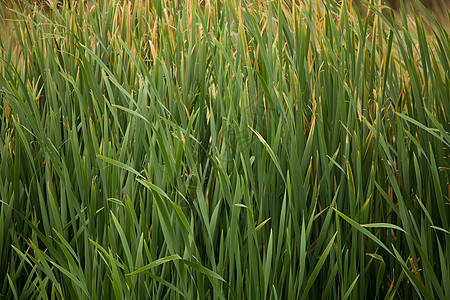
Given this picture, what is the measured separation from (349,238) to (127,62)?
80 centimetres

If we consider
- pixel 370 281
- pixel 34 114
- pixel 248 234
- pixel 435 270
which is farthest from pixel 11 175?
pixel 435 270

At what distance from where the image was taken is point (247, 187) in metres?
1.00

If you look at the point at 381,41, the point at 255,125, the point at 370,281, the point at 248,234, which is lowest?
the point at 370,281

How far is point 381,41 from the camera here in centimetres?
134

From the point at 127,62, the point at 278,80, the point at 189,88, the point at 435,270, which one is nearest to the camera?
the point at 435,270

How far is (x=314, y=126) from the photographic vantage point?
3.66 ft

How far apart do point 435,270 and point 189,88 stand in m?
0.72

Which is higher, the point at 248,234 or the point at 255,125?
the point at 255,125

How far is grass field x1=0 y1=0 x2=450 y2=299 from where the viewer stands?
1.00 metres

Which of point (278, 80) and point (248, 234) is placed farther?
point (278, 80)

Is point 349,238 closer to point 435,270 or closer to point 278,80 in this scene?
point 435,270

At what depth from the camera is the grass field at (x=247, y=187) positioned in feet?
3.28

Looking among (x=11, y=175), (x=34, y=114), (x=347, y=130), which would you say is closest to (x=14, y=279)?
(x=11, y=175)

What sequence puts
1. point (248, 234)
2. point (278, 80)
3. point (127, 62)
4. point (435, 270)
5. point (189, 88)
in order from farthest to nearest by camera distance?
point (127, 62), point (189, 88), point (278, 80), point (435, 270), point (248, 234)
